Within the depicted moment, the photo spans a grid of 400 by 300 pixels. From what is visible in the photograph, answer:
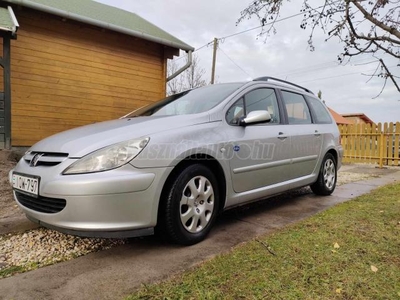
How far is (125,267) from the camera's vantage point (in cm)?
219

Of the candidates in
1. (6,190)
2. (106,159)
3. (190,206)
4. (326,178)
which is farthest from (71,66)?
(326,178)

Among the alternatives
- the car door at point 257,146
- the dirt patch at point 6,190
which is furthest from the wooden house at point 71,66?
the car door at point 257,146

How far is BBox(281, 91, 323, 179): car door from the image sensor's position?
3820mm

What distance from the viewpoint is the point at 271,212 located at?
12.2 ft

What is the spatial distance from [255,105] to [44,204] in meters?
2.31

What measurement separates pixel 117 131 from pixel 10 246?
141 cm

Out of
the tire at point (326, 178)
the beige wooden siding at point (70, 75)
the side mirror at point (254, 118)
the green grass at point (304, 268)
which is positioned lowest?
the green grass at point (304, 268)

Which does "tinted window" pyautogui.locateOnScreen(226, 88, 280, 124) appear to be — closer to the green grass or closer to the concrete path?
the concrete path

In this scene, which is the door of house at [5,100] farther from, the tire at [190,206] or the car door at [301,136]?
the car door at [301,136]

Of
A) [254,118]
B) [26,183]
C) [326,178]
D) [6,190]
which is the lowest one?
[6,190]

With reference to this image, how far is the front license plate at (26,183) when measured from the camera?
2.27m

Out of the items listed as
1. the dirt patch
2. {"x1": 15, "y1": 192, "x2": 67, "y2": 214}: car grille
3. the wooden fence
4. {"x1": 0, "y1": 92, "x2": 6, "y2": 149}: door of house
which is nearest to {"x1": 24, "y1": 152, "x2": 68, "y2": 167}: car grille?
{"x1": 15, "y1": 192, "x2": 67, "y2": 214}: car grille

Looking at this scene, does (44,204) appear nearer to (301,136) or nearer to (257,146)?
Answer: (257,146)

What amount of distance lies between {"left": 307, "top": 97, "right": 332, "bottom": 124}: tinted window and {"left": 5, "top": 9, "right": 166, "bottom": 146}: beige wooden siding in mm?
5118
